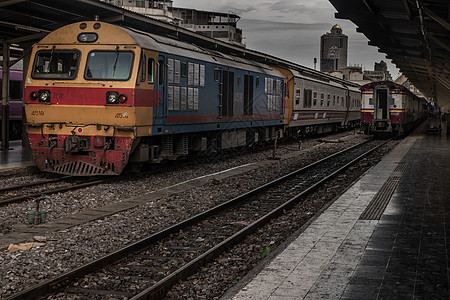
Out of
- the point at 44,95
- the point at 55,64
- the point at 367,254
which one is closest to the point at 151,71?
the point at 55,64

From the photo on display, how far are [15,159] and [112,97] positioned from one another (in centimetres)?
475

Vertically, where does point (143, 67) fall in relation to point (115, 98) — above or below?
above

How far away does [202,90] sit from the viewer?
16484 millimetres

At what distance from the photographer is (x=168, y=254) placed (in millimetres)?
7621

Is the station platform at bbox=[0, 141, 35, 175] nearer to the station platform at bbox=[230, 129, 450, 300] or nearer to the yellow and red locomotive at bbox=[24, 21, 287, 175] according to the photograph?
the yellow and red locomotive at bbox=[24, 21, 287, 175]

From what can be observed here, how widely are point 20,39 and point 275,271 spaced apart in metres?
13.2

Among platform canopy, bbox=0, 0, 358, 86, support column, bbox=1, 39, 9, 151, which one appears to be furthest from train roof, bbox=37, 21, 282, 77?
support column, bbox=1, 39, 9, 151

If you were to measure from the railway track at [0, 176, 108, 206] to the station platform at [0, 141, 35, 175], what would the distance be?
1.32 meters

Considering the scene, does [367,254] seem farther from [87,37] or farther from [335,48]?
[335,48]

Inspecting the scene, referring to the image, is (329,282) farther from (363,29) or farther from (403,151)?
(403,151)

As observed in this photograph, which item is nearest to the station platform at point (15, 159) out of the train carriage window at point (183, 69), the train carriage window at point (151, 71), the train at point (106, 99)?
the train at point (106, 99)

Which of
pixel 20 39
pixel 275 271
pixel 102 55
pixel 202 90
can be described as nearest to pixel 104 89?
pixel 102 55

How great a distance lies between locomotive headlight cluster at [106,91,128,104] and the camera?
12.7 metres

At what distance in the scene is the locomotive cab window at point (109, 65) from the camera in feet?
42.2
